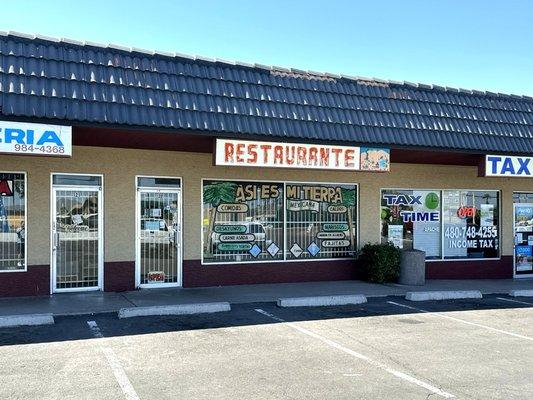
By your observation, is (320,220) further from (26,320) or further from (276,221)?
(26,320)

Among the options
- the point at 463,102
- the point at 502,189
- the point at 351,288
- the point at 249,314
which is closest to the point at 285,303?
the point at 249,314

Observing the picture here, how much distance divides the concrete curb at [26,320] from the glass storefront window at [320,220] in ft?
21.0

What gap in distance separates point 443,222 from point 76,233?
9.66 m

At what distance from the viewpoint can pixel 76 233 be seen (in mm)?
11883

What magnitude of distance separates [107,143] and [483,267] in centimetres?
1082

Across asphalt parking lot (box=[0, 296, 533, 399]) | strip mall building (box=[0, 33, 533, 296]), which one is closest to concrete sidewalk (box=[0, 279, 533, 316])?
strip mall building (box=[0, 33, 533, 296])

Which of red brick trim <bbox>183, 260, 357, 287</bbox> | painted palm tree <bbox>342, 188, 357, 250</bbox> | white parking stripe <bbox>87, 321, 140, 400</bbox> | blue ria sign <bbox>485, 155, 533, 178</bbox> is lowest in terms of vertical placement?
white parking stripe <bbox>87, 321, 140, 400</bbox>

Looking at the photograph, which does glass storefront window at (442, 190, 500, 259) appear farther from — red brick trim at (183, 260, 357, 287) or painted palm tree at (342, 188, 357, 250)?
red brick trim at (183, 260, 357, 287)

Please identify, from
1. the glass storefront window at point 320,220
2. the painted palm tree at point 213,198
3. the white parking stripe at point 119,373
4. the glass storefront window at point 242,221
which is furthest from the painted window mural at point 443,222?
the white parking stripe at point 119,373

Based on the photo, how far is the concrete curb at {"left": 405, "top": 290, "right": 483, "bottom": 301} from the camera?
12.3 m

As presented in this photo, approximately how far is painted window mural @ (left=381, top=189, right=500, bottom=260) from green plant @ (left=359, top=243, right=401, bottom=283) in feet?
3.11

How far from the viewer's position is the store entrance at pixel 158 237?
12516mm

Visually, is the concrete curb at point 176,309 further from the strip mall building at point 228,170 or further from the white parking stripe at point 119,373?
the strip mall building at point 228,170

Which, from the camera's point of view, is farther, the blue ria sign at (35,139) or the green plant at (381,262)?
the green plant at (381,262)
